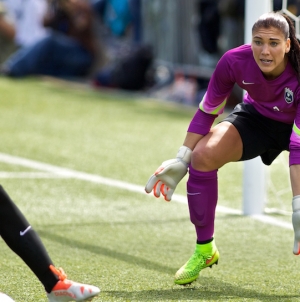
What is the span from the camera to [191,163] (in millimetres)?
4258

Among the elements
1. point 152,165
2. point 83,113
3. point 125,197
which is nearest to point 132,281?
point 125,197

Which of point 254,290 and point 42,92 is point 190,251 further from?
point 42,92

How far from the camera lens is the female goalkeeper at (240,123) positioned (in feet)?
13.2

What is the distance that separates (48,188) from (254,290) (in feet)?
10.1

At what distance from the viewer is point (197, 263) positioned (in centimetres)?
425

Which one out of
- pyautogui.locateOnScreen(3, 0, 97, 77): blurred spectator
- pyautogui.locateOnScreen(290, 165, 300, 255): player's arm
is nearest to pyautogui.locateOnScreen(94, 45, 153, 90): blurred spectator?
pyautogui.locateOnScreen(3, 0, 97, 77): blurred spectator

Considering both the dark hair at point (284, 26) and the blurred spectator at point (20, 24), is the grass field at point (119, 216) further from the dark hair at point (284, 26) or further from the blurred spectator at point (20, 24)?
the blurred spectator at point (20, 24)

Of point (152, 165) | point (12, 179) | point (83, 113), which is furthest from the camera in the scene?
point (83, 113)

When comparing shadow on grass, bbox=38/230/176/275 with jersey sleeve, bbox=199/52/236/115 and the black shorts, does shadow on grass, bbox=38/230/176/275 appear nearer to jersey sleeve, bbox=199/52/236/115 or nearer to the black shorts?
the black shorts

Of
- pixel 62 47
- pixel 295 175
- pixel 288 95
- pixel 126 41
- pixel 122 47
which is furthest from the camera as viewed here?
pixel 126 41

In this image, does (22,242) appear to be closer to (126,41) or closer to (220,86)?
(220,86)

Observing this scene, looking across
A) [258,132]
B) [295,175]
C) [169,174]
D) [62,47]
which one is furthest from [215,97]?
[62,47]

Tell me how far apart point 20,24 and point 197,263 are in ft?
36.6

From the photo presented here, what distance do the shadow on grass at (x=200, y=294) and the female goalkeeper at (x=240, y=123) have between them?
0.11 m
